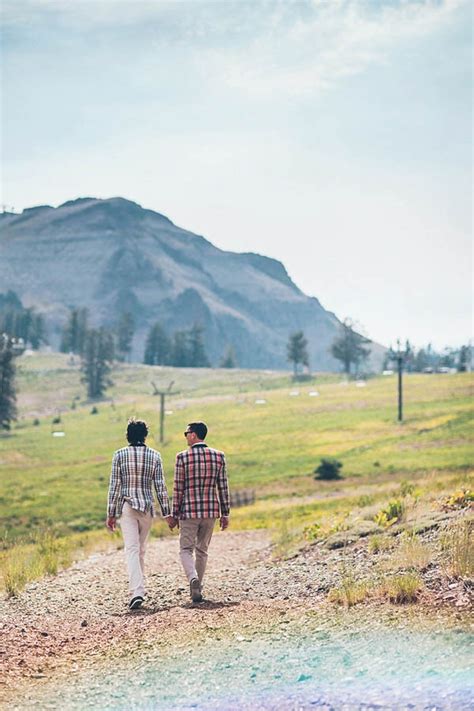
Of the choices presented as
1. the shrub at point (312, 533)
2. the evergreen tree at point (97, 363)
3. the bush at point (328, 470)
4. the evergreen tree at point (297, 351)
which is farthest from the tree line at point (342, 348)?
the shrub at point (312, 533)

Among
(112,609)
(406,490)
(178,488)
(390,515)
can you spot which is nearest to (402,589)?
(178,488)

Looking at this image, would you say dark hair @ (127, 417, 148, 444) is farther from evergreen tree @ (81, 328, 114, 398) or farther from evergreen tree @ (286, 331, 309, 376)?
evergreen tree @ (286, 331, 309, 376)

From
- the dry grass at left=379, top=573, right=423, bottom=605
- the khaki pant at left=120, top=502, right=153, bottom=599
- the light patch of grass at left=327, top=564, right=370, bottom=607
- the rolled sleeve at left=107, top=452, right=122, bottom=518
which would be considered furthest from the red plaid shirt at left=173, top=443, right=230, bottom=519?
the dry grass at left=379, top=573, right=423, bottom=605

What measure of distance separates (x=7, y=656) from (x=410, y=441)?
220ft

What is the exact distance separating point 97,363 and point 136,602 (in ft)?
475

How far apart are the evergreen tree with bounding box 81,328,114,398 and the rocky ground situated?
5309 inches

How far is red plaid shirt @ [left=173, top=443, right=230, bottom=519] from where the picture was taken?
1239cm

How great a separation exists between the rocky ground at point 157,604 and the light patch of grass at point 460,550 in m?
0.16

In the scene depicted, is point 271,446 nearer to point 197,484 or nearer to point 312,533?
point 312,533

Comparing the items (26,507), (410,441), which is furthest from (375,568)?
(410,441)

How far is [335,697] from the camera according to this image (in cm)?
754

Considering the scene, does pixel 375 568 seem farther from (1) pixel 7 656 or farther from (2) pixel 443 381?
(2) pixel 443 381

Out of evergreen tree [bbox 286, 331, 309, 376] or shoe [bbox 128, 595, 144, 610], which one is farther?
evergreen tree [bbox 286, 331, 309, 376]

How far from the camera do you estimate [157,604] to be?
12984mm
